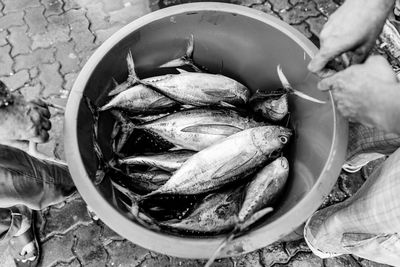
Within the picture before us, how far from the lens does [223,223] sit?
1.80 m

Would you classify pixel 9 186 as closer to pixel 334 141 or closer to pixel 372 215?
pixel 334 141

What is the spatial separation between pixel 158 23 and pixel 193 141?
718 mm

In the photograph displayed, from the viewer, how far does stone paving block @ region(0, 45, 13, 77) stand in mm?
3180

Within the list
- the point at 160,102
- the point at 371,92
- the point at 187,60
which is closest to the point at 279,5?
the point at 187,60

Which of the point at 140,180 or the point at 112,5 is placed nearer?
the point at 140,180

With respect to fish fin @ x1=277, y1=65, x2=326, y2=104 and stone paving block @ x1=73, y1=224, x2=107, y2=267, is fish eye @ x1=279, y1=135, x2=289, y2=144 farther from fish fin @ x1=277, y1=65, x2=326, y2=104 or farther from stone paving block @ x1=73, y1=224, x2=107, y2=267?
stone paving block @ x1=73, y1=224, x2=107, y2=267

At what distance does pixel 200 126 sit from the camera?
197 cm

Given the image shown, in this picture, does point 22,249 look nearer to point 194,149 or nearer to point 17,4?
point 194,149

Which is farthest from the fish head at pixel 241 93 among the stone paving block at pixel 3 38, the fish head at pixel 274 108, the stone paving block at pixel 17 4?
the stone paving block at pixel 17 4

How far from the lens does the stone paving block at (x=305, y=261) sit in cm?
238

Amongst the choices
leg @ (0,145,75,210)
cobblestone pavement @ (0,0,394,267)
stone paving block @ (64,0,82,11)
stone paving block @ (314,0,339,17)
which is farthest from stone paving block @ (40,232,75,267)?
stone paving block @ (314,0,339,17)

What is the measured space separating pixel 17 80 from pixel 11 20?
782 millimetres

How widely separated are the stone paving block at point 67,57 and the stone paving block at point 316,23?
221 centimetres

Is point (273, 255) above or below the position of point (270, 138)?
below
